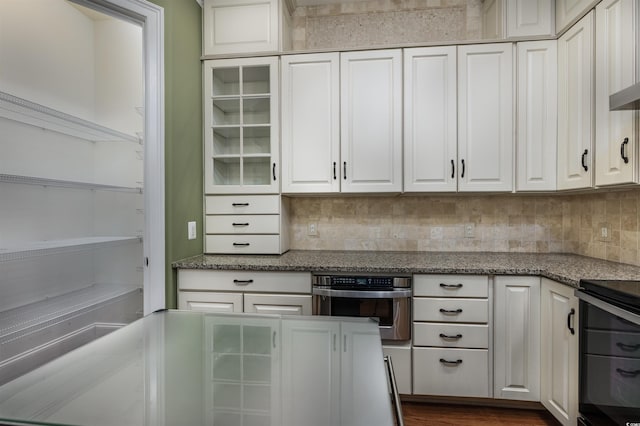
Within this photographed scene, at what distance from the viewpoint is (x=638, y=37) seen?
1.62 metres

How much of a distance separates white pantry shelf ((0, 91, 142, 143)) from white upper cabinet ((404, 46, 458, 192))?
1.86m

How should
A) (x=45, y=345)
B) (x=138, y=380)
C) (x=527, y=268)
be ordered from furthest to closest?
(x=527, y=268) < (x=45, y=345) < (x=138, y=380)

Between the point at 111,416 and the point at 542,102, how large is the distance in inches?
110

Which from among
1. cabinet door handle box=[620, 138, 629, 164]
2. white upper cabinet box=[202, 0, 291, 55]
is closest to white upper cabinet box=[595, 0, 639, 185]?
cabinet door handle box=[620, 138, 629, 164]

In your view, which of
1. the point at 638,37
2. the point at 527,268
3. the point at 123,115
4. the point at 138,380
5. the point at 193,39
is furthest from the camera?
the point at 193,39

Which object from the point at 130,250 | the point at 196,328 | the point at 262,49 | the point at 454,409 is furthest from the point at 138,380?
the point at 262,49

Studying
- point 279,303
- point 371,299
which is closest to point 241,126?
point 279,303

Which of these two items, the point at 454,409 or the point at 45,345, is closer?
the point at 45,345

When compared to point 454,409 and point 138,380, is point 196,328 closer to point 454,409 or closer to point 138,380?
point 138,380

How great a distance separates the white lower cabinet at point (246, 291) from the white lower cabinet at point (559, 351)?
1.42 metres

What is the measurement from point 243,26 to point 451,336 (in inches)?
104

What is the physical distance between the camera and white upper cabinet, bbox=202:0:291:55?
2.45 m

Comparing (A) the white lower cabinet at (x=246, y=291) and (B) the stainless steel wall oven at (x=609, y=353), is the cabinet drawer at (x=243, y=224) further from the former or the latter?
(B) the stainless steel wall oven at (x=609, y=353)

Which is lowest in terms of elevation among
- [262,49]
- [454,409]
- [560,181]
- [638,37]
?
[454,409]
